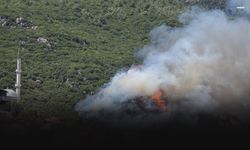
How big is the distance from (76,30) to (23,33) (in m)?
9.35

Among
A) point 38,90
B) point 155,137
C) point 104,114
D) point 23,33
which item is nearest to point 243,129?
point 155,137

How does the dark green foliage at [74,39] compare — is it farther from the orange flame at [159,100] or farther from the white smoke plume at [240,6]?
the orange flame at [159,100]

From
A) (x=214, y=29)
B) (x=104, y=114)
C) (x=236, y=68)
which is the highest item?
(x=214, y=29)

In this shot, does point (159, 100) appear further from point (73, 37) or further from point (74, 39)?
point (73, 37)

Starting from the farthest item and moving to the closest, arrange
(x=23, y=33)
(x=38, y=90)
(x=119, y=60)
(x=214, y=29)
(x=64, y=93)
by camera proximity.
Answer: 1. (x=23, y=33)
2. (x=119, y=60)
3. (x=38, y=90)
4. (x=64, y=93)
5. (x=214, y=29)

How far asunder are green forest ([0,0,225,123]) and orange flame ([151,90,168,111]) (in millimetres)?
33908

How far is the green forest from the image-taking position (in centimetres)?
10744

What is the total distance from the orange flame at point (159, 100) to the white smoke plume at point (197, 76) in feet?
1.13

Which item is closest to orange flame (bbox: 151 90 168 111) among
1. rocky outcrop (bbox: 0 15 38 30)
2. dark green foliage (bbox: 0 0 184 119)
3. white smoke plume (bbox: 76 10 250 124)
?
white smoke plume (bbox: 76 10 250 124)

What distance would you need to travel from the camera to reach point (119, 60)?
381ft

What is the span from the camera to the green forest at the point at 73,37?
107438 mm

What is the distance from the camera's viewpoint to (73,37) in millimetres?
134375

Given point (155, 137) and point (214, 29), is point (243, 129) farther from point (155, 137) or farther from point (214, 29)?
point (214, 29)

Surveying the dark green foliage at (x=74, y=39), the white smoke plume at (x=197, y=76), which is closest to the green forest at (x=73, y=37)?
the dark green foliage at (x=74, y=39)
